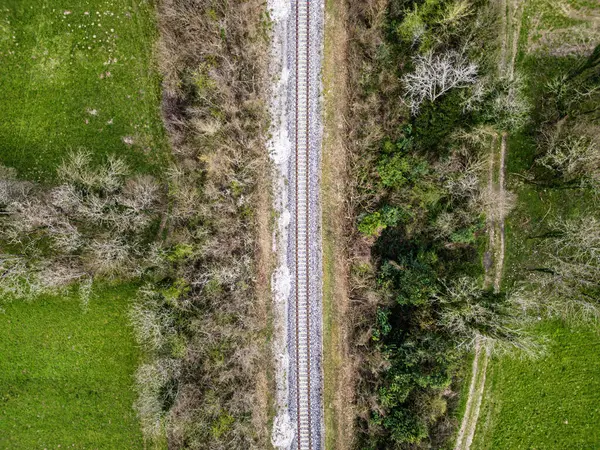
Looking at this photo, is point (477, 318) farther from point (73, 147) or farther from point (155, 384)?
point (73, 147)

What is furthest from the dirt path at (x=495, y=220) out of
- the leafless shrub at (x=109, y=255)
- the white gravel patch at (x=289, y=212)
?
the leafless shrub at (x=109, y=255)

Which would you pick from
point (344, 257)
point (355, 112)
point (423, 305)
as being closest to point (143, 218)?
point (344, 257)

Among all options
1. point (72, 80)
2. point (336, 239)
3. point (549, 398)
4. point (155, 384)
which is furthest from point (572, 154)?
point (72, 80)

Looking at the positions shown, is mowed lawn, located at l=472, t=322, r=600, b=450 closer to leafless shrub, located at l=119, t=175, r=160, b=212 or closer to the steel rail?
the steel rail

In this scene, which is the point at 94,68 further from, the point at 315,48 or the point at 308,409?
the point at 308,409

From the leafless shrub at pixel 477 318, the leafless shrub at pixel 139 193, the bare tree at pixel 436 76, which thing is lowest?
the leafless shrub at pixel 477 318

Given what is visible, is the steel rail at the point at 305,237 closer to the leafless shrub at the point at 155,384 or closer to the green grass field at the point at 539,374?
the leafless shrub at the point at 155,384

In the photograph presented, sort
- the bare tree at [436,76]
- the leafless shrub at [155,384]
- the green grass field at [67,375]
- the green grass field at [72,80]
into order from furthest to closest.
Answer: the green grass field at [67,375], the green grass field at [72,80], the leafless shrub at [155,384], the bare tree at [436,76]
